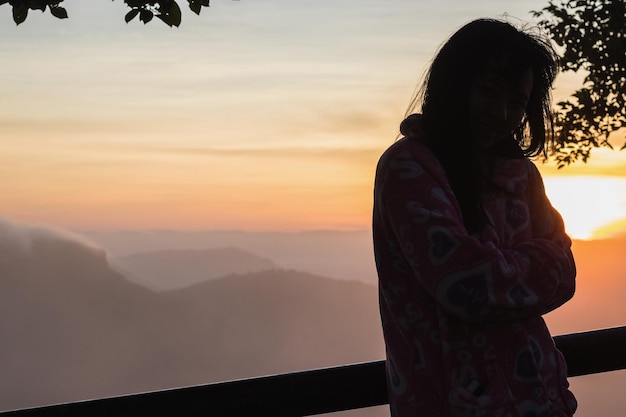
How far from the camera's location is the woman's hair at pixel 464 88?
91.6 inches

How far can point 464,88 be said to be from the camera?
2.33m

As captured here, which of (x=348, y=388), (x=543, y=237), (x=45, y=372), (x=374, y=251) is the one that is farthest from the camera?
(x=45, y=372)

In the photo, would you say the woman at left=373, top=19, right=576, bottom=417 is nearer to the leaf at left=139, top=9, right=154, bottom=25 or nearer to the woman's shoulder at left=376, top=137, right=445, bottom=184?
the woman's shoulder at left=376, top=137, right=445, bottom=184

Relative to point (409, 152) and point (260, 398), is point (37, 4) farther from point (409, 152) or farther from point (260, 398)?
point (409, 152)

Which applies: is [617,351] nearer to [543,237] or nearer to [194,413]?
[543,237]

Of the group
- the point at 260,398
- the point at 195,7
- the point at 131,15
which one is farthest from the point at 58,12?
the point at 260,398

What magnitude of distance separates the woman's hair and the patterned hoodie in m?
0.05

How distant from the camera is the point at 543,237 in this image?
8.23ft

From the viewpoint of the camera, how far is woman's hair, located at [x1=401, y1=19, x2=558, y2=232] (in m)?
2.33

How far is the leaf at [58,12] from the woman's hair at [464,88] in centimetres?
254

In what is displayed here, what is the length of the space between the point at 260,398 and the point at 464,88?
1.38 m

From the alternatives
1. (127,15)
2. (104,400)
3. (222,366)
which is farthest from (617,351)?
(222,366)

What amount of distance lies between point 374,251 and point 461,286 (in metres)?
0.27

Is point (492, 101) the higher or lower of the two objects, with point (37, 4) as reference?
lower
